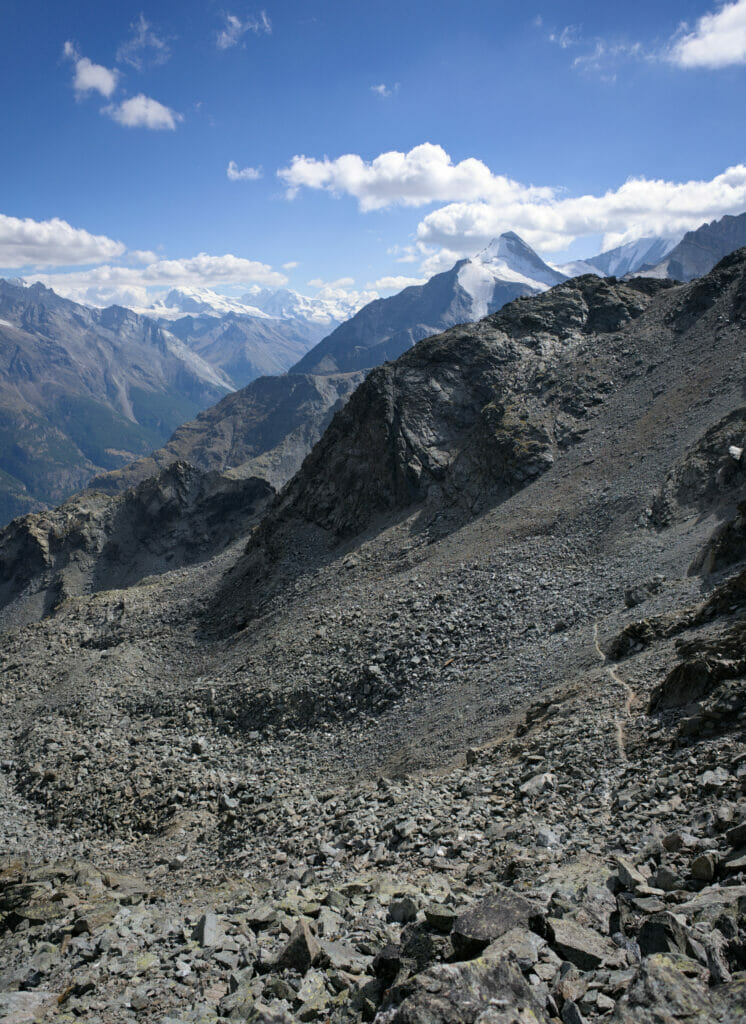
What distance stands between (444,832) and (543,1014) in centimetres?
755

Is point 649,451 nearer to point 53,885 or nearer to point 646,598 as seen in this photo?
point 646,598

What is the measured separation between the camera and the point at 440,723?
80.6ft

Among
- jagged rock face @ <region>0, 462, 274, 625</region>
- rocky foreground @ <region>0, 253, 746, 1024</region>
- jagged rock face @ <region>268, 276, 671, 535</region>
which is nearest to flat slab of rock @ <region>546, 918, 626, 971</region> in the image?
rocky foreground @ <region>0, 253, 746, 1024</region>

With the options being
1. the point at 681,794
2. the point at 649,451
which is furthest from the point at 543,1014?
the point at 649,451

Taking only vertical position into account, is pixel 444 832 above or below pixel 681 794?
below

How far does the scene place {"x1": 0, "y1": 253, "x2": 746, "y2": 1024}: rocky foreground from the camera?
9.38m

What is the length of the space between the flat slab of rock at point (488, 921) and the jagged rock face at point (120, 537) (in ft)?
276

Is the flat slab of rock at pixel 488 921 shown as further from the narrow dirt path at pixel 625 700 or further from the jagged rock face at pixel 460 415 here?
the jagged rock face at pixel 460 415

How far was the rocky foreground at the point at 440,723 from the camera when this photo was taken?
938cm

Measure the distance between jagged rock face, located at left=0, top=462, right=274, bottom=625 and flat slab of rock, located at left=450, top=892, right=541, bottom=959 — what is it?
276 feet

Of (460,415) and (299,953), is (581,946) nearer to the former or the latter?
(299,953)

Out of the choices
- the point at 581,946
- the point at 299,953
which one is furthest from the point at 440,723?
the point at 581,946

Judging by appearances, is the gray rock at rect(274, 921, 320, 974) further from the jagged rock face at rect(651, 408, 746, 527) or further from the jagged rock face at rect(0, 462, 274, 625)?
the jagged rock face at rect(0, 462, 274, 625)

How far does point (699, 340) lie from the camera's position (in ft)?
163
